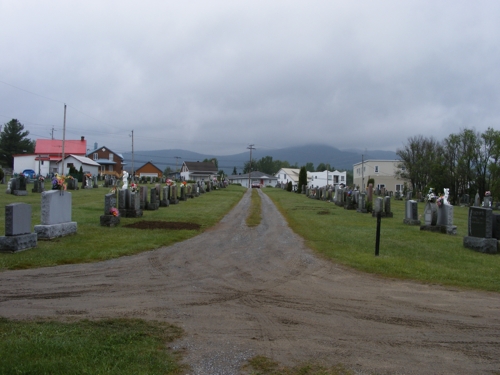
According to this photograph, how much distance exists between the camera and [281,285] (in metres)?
8.80

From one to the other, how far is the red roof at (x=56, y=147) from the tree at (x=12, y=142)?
14.1 meters

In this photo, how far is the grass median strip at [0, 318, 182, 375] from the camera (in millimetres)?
4539

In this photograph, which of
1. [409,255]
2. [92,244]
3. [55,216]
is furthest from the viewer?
[55,216]

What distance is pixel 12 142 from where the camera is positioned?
9106cm

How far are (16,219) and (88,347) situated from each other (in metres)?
7.46

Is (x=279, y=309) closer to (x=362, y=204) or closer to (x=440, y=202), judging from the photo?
(x=440, y=202)

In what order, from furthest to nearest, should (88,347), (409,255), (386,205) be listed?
(386,205), (409,255), (88,347)

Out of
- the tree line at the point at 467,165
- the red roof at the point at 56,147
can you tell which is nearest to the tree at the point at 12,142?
the red roof at the point at 56,147

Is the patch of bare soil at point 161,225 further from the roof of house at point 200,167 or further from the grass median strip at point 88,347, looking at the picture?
the roof of house at point 200,167

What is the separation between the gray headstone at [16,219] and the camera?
36.6ft

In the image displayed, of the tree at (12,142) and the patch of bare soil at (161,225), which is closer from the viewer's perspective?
the patch of bare soil at (161,225)

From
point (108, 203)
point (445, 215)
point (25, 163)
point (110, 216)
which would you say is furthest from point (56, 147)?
point (445, 215)

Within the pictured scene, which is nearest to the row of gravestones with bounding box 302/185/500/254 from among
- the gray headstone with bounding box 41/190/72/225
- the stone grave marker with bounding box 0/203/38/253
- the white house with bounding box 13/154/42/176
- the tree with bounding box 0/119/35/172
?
the gray headstone with bounding box 41/190/72/225

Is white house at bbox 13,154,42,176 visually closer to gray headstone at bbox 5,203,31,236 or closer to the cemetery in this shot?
the cemetery
